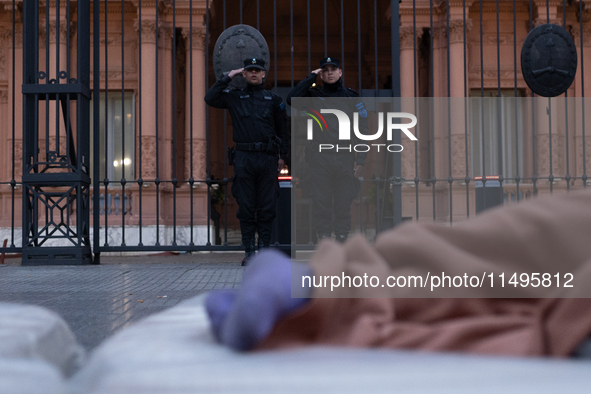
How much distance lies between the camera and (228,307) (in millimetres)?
1073

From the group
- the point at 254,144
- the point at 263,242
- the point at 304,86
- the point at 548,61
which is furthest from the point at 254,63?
the point at 548,61

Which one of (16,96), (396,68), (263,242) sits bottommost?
(263,242)

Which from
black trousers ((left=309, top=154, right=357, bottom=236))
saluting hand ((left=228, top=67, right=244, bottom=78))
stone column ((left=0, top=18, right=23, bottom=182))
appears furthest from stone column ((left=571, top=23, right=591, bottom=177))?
stone column ((left=0, top=18, right=23, bottom=182))

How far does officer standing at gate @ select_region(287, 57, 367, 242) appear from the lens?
6.03 metres

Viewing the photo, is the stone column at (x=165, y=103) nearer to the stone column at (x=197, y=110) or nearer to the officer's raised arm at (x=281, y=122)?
the stone column at (x=197, y=110)

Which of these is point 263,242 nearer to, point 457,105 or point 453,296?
point 453,296

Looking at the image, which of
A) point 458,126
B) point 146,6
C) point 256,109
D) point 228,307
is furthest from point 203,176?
point 228,307

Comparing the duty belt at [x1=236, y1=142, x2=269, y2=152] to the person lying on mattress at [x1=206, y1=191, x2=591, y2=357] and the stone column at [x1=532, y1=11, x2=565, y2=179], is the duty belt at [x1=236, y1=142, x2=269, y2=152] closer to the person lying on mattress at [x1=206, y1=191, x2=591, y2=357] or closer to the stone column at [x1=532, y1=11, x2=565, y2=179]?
the person lying on mattress at [x1=206, y1=191, x2=591, y2=357]

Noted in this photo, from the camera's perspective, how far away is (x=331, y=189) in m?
6.14

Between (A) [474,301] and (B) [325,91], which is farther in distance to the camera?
(B) [325,91]

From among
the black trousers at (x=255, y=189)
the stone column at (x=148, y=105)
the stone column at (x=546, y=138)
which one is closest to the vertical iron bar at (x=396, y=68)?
the black trousers at (x=255, y=189)

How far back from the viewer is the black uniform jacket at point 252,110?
5.77 meters

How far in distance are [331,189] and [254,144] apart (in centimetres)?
99

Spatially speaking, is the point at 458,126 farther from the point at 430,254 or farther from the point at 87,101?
the point at 430,254
